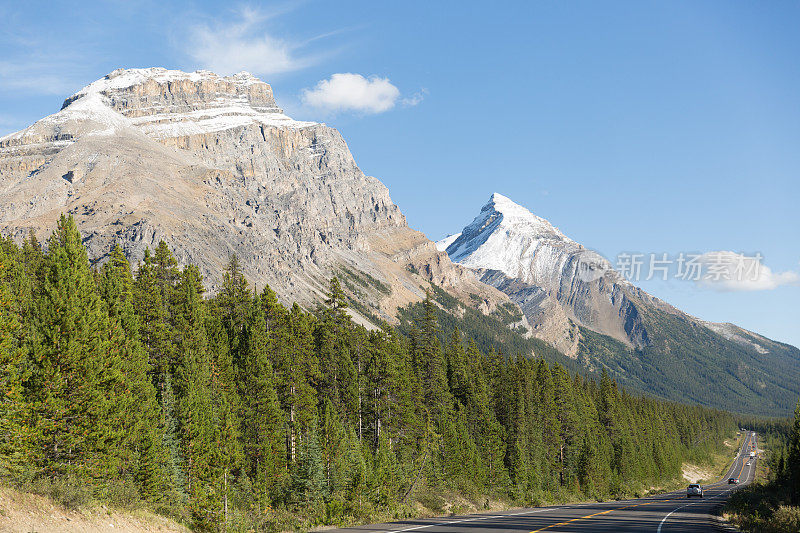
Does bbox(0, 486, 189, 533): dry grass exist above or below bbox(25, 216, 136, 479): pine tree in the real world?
below

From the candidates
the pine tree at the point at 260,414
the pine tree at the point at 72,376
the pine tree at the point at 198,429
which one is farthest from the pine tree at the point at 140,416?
the pine tree at the point at 260,414

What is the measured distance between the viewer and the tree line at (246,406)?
26641 mm

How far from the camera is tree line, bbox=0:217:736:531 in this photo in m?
26.6

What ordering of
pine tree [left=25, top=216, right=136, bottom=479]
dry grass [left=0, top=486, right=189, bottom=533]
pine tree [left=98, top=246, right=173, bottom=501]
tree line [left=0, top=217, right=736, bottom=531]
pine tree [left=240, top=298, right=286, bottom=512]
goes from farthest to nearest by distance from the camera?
pine tree [left=240, top=298, right=286, bottom=512] → pine tree [left=98, top=246, right=173, bottom=501] → tree line [left=0, top=217, right=736, bottom=531] → pine tree [left=25, top=216, right=136, bottom=479] → dry grass [left=0, top=486, right=189, bottom=533]

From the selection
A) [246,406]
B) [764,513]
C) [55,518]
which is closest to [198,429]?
[246,406]

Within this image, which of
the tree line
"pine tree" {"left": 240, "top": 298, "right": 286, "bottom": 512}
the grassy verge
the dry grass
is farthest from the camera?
"pine tree" {"left": 240, "top": 298, "right": 286, "bottom": 512}

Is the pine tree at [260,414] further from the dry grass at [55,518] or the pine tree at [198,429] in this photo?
the dry grass at [55,518]

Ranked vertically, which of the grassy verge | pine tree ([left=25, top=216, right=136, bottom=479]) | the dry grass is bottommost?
the grassy verge

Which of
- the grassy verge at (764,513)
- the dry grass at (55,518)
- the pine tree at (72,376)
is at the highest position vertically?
the pine tree at (72,376)

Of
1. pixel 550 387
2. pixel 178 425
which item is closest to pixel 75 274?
pixel 178 425

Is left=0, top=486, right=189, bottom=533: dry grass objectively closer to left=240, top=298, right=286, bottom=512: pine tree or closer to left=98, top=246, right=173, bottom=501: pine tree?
left=98, top=246, right=173, bottom=501: pine tree

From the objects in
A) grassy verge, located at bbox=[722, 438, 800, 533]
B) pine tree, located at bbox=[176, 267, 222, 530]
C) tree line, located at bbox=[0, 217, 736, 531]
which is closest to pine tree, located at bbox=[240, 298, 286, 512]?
tree line, located at bbox=[0, 217, 736, 531]

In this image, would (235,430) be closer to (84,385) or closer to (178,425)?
(178,425)

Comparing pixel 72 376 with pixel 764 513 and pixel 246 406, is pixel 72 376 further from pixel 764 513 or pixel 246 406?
pixel 764 513
